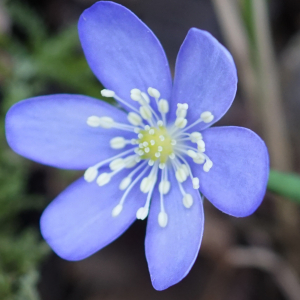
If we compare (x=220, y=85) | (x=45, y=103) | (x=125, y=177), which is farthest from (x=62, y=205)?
(x=220, y=85)

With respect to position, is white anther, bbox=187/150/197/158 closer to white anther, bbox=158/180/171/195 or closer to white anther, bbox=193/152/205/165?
white anther, bbox=193/152/205/165

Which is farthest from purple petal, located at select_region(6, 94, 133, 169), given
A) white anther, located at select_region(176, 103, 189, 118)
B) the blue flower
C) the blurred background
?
the blurred background

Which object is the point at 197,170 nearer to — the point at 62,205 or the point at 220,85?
the point at 220,85

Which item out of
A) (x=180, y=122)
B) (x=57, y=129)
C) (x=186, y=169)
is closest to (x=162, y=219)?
(x=186, y=169)

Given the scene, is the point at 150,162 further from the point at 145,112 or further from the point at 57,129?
the point at 57,129

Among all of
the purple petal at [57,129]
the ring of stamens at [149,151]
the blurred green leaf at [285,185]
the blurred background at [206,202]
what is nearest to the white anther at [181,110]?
the ring of stamens at [149,151]

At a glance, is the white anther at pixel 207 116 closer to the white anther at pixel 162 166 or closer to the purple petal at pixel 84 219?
the white anther at pixel 162 166
